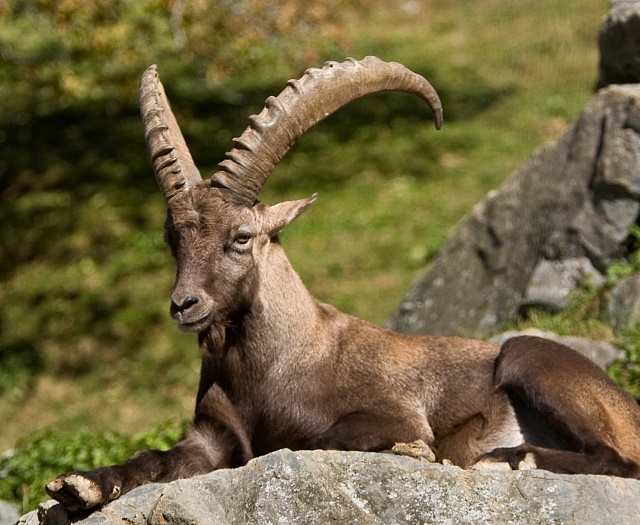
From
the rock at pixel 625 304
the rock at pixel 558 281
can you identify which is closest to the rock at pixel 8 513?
the rock at pixel 558 281

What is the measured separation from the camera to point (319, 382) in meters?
6.68

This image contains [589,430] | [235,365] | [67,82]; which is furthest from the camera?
[67,82]

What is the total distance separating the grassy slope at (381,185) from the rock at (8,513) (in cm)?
444

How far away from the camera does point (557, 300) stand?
31.8 ft

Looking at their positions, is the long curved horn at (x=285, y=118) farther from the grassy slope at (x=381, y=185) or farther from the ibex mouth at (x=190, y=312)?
the grassy slope at (x=381, y=185)

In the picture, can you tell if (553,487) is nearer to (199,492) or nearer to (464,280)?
(199,492)

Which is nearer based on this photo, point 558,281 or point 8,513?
point 8,513

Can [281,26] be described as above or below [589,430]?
above

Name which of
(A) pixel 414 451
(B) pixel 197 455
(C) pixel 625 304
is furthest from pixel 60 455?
(C) pixel 625 304

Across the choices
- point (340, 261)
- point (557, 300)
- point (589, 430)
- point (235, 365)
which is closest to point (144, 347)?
point (340, 261)

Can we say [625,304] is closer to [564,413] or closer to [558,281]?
[558,281]

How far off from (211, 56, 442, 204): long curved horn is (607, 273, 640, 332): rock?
3346 millimetres

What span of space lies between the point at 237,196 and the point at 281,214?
41 cm

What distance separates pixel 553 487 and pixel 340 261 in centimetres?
1007
